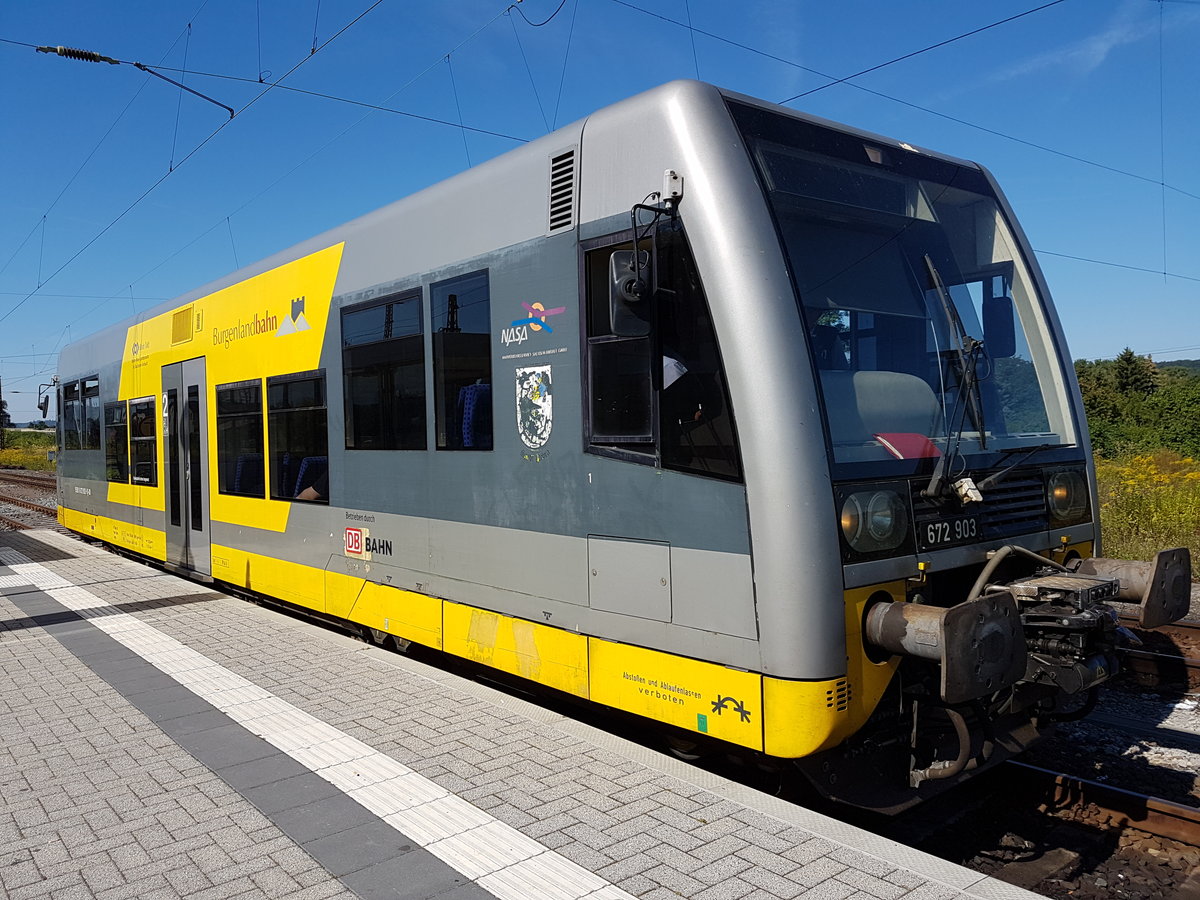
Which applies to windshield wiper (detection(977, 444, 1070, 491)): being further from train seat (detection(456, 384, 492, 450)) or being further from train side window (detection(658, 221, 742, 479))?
train seat (detection(456, 384, 492, 450))

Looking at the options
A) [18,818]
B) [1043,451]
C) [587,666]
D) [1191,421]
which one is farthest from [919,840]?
[1191,421]

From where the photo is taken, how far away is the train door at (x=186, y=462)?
9938 millimetres

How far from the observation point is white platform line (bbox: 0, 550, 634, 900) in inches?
129

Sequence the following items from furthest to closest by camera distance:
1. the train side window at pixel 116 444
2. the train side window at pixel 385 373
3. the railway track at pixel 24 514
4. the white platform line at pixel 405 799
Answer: the railway track at pixel 24 514, the train side window at pixel 116 444, the train side window at pixel 385 373, the white platform line at pixel 405 799

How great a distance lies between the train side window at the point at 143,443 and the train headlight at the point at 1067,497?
10323 mm

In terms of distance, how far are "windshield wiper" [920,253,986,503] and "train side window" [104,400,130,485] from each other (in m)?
11.5

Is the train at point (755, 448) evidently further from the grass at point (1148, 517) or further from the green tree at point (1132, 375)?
the green tree at point (1132, 375)

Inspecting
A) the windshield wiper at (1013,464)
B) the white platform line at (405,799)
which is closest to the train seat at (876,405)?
the windshield wiper at (1013,464)

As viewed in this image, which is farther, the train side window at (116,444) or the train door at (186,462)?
the train side window at (116,444)

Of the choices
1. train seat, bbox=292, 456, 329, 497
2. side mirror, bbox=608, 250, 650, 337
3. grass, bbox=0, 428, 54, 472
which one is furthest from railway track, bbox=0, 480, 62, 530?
grass, bbox=0, 428, 54, 472

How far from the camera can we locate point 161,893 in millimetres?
3270

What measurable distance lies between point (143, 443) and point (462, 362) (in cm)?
816

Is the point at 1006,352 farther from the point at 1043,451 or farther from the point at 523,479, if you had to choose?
the point at 523,479

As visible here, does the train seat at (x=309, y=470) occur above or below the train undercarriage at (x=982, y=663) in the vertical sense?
above
